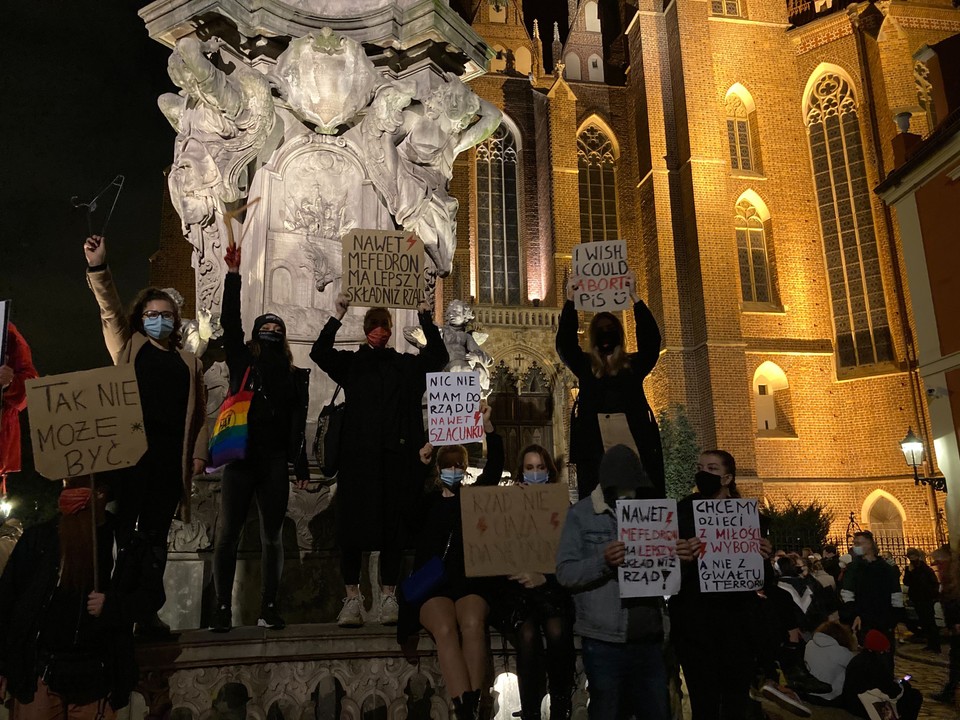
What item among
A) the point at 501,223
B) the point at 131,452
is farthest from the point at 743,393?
the point at 131,452

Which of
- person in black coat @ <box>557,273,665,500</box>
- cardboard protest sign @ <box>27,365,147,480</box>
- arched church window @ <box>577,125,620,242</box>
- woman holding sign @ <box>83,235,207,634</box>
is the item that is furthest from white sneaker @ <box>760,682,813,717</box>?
arched church window @ <box>577,125,620,242</box>

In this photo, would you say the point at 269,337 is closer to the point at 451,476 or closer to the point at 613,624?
the point at 451,476

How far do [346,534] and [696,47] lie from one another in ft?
80.6

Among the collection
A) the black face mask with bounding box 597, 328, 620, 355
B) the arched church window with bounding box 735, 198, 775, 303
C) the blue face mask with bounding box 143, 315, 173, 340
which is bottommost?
the black face mask with bounding box 597, 328, 620, 355

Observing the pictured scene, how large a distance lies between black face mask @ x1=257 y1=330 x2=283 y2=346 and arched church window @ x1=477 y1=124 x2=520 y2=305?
888 inches

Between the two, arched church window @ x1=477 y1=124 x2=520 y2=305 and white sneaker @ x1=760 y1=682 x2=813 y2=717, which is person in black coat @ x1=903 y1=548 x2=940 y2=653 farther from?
arched church window @ x1=477 y1=124 x2=520 y2=305

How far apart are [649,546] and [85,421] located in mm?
2434

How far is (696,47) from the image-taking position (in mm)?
24641

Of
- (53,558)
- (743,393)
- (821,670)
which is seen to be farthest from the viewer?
(743,393)

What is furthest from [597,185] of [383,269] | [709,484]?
[709,484]

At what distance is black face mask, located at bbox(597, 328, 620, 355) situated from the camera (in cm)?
405

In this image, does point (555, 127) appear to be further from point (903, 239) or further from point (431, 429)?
point (431, 429)

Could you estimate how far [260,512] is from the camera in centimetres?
406

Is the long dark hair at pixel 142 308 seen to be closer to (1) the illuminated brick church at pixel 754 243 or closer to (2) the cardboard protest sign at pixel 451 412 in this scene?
(2) the cardboard protest sign at pixel 451 412
